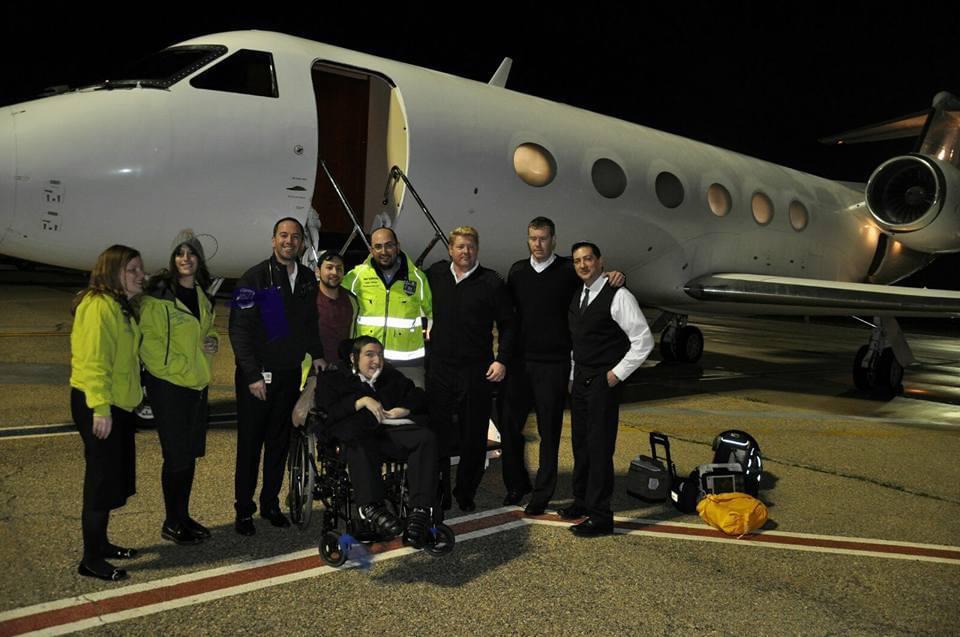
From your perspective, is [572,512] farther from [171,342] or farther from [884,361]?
[884,361]

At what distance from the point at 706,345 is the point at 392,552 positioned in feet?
54.5

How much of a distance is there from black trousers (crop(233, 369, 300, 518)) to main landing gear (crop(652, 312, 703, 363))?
11069mm

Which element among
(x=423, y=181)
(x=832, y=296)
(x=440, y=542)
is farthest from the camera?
(x=832, y=296)

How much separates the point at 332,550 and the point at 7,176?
166 inches

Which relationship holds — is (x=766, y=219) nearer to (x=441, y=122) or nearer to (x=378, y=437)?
(x=441, y=122)

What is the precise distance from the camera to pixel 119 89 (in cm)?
680

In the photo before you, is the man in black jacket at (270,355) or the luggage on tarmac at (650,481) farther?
the luggage on tarmac at (650,481)

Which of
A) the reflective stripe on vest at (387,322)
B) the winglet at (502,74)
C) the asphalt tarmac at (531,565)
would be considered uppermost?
the winglet at (502,74)

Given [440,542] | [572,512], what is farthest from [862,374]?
[440,542]

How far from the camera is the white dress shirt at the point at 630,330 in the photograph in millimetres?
4863

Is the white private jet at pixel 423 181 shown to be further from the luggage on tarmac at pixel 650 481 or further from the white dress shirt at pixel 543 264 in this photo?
the luggage on tarmac at pixel 650 481

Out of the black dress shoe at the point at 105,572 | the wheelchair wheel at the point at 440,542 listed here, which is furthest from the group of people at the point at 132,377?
the wheelchair wheel at the point at 440,542

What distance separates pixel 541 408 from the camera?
17.5ft

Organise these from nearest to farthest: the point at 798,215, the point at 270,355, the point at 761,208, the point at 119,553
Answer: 1. the point at 119,553
2. the point at 270,355
3. the point at 761,208
4. the point at 798,215
